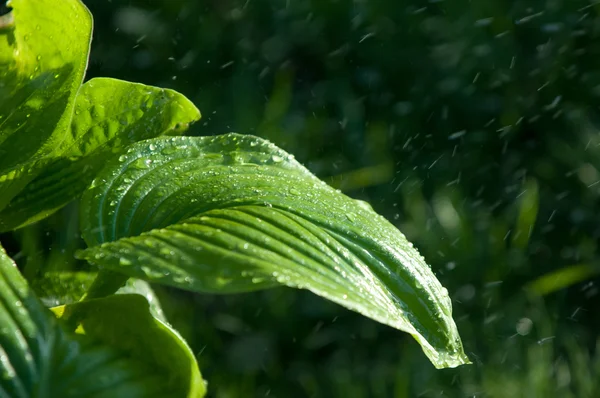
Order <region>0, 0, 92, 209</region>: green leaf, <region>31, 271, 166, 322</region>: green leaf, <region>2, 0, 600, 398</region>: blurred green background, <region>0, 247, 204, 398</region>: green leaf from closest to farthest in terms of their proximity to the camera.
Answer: <region>0, 247, 204, 398</region>: green leaf
<region>0, 0, 92, 209</region>: green leaf
<region>31, 271, 166, 322</region>: green leaf
<region>2, 0, 600, 398</region>: blurred green background

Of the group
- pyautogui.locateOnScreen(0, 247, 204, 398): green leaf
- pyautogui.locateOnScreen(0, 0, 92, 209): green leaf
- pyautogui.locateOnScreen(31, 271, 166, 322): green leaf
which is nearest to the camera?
pyautogui.locateOnScreen(0, 247, 204, 398): green leaf

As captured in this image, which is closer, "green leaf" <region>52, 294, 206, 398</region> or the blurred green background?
"green leaf" <region>52, 294, 206, 398</region>

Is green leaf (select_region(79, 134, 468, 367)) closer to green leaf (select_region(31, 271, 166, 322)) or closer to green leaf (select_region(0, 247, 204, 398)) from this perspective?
green leaf (select_region(0, 247, 204, 398))

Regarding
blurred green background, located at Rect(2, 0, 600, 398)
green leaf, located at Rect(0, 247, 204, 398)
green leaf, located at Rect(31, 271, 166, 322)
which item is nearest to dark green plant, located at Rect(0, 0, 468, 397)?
green leaf, located at Rect(0, 247, 204, 398)

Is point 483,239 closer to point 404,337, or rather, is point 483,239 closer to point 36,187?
point 404,337

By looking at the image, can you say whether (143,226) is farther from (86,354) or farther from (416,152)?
(416,152)

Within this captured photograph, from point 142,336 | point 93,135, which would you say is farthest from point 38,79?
point 142,336
